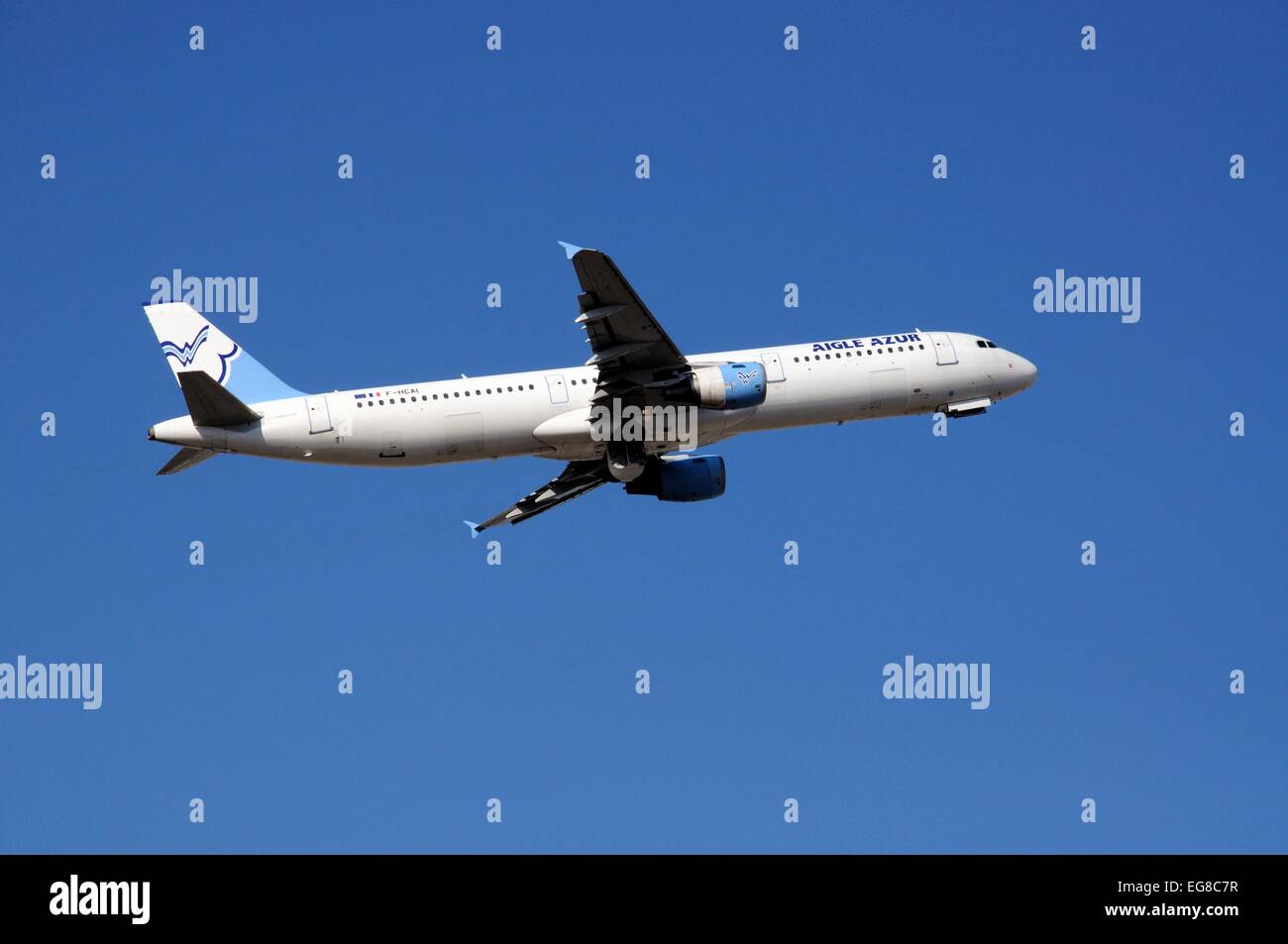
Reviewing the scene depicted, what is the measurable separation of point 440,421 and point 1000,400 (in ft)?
69.5

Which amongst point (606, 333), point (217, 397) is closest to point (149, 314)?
point (217, 397)

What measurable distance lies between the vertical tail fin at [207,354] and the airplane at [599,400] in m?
0.05

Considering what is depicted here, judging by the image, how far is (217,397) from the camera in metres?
52.2

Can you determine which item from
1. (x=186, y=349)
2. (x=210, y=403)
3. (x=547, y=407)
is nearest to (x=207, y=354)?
(x=186, y=349)

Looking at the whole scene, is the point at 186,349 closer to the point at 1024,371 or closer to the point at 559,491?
the point at 559,491

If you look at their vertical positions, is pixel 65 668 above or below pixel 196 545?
below

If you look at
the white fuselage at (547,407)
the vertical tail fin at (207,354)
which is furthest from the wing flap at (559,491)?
the vertical tail fin at (207,354)

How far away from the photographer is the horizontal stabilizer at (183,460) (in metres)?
53.9

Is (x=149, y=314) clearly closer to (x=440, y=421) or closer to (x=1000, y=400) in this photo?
(x=440, y=421)

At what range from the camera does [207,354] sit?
57.9m

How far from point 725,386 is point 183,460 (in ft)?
57.6
